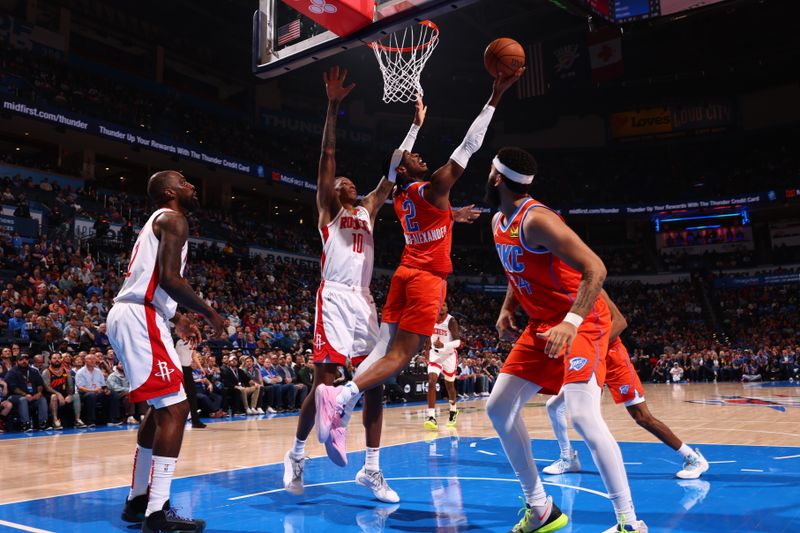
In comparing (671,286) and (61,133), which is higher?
(61,133)

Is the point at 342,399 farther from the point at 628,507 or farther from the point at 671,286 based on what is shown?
the point at 671,286

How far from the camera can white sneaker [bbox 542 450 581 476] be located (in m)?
5.56

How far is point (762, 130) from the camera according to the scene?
34844 mm

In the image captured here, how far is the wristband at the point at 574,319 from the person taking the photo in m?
3.12

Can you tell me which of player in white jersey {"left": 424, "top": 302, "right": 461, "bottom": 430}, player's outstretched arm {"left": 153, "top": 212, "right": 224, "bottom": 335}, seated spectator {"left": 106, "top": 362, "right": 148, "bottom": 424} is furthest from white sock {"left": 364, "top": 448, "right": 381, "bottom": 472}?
seated spectator {"left": 106, "top": 362, "right": 148, "bottom": 424}

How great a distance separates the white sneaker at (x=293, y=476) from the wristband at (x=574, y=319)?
251 centimetres

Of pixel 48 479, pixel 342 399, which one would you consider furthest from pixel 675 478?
pixel 48 479

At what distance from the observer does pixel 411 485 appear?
16.7 ft

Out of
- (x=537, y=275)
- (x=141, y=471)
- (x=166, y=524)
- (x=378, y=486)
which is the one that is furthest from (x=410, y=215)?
(x=166, y=524)

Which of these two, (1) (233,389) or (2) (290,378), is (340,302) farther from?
(2) (290,378)

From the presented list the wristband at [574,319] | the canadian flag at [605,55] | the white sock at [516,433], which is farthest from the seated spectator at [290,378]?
the canadian flag at [605,55]

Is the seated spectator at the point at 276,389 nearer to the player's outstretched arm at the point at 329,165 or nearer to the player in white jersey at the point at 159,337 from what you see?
the player's outstretched arm at the point at 329,165

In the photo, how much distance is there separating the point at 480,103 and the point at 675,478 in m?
33.5

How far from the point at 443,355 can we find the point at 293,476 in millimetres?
6420
